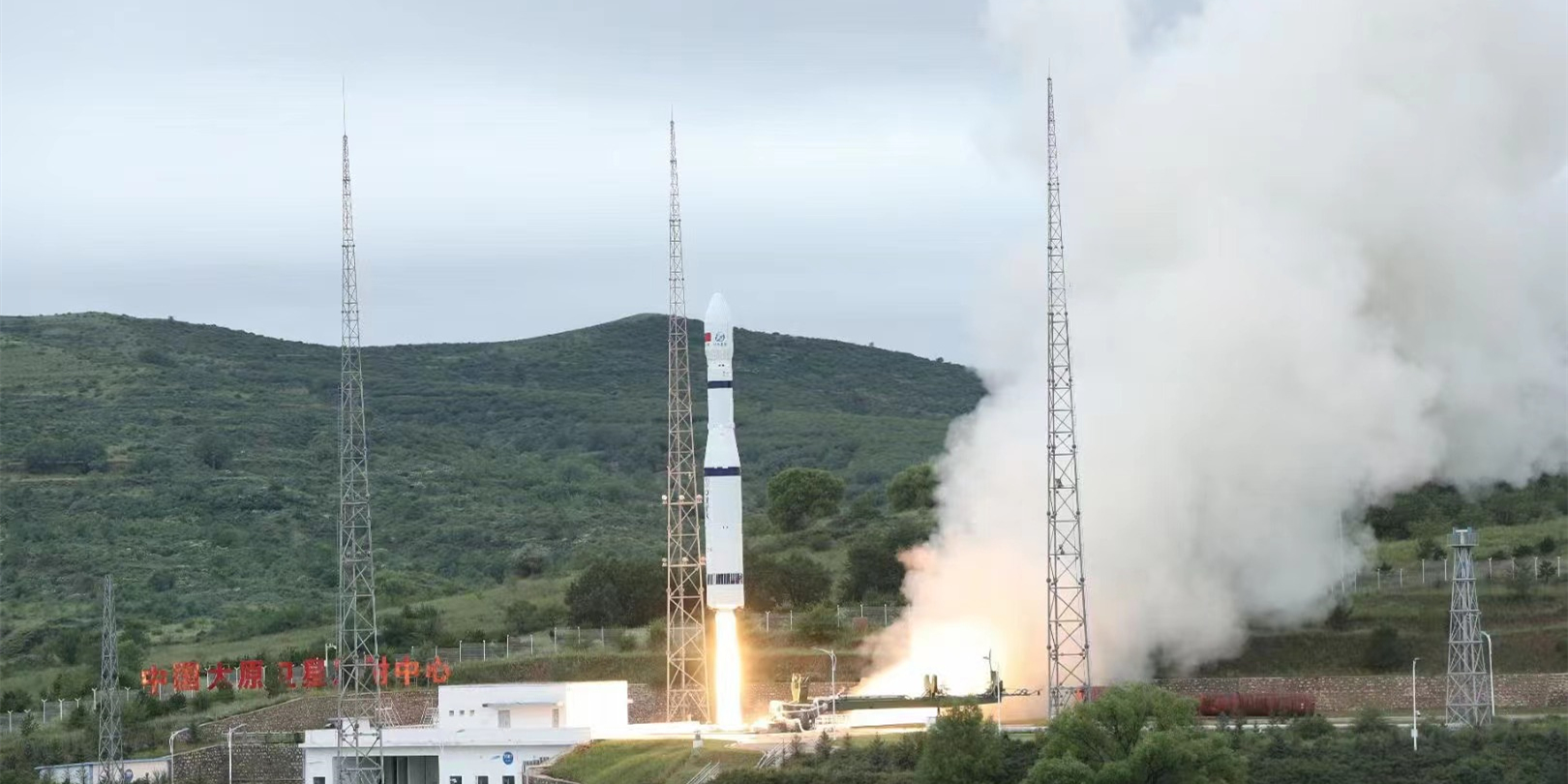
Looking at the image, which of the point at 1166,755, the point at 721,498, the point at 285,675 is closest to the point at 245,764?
the point at 285,675

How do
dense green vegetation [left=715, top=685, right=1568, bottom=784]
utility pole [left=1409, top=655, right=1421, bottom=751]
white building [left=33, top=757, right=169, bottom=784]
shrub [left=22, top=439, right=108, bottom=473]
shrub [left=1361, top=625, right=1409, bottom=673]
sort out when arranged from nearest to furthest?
dense green vegetation [left=715, top=685, right=1568, bottom=784] < utility pole [left=1409, top=655, right=1421, bottom=751] < shrub [left=1361, top=625, right=1409, bottom=673] < white building [left=33, top=757, right=169, bottom=784] < shrub [left=22, top=439, right=108, bottom=473]

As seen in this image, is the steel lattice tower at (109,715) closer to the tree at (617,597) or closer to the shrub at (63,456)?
the tree at (617,597)

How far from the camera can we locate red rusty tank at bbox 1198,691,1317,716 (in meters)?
70.6

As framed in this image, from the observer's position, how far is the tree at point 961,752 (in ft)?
199

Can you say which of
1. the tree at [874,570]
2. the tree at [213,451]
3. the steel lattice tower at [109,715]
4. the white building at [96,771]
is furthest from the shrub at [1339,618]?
the tree at [213,451]

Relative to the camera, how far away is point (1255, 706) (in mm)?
70812

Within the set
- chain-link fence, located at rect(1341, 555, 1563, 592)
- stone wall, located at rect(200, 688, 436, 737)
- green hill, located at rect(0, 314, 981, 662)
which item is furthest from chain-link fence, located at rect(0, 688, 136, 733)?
chain-link fence, located at rect(1341, 555, 1563, 592)

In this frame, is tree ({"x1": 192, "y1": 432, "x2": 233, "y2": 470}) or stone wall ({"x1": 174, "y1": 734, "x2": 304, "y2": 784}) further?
tree ({"x1": 192, "y1": 432, "x2": 233, "y2": 470})

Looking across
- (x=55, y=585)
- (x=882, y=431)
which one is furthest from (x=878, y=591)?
(x=882, y=431)

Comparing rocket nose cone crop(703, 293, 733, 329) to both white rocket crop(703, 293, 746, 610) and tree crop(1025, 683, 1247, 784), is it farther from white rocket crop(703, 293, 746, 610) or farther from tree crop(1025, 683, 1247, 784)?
tree crop(1025, 683, 1247, 784)

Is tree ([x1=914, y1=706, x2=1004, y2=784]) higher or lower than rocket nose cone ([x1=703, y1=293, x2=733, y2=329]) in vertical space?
lower

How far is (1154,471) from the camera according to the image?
73.1 m

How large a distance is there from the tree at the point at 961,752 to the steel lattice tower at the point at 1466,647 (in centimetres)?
1212

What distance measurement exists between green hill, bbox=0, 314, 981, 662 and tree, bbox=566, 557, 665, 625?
16940 mm
